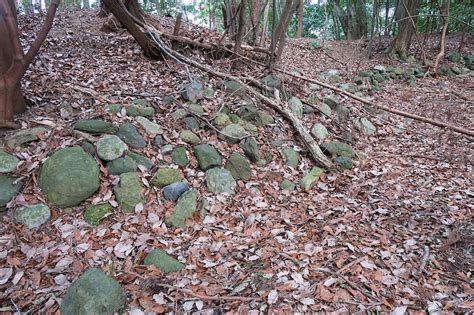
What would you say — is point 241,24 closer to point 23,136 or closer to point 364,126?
point 364,126

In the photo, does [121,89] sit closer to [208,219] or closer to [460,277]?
[208,219]

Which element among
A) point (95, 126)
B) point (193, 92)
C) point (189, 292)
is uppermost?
point (193, 92)

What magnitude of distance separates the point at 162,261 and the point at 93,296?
0.60 metres

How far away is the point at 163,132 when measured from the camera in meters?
3.96

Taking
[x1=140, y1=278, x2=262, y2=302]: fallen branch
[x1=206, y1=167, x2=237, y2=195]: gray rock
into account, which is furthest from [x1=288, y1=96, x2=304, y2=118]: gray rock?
[x1=140, y1=278, x2=262, y2=302]: fallen branch

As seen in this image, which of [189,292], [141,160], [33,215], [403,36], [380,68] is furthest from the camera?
[403,36]

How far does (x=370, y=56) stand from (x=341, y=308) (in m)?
8.29

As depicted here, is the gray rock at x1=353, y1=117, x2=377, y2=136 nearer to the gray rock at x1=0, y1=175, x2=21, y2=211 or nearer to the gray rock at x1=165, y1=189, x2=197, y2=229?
the gray rock at x1=165, y1=189, x2=197, y2=229

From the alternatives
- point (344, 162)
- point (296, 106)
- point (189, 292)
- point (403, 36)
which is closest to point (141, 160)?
point (189, 292)

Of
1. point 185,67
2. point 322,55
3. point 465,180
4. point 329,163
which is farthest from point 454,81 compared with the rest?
point 185,67

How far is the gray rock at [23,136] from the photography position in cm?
328

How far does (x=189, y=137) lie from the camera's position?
3975 millimetres

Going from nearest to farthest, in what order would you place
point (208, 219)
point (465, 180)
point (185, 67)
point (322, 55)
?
1. point (208, 219)
2. point (465, 180)
3. point (185, 67)
4. point (322, 55)

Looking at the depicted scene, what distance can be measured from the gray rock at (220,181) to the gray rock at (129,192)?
28.8 inches
